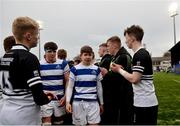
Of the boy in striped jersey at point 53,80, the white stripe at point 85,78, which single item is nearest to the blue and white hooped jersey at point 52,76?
the boy in striped jersey at point 53,80

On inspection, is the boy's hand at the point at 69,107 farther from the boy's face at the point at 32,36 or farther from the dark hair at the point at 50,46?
the boy's face at the point at 32,36

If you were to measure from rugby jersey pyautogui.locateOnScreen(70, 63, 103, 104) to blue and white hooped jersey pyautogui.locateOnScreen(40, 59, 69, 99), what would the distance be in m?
0.31

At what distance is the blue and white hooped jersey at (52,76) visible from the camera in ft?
21.1

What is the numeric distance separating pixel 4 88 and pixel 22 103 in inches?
10.6

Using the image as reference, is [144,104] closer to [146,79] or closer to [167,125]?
[146,79]

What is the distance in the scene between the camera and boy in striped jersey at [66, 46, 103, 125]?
20.3ft

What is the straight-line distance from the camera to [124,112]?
6777mm

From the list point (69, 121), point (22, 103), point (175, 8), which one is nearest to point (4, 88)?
point (22, 103)

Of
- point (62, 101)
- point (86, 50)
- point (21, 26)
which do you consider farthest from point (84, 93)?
point (21, 26)

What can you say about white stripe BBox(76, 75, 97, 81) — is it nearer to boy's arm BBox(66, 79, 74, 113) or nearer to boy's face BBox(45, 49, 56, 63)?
boy's arm BBox(66, 79, 74, 113)

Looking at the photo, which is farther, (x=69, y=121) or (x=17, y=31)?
(x=69, y=121)

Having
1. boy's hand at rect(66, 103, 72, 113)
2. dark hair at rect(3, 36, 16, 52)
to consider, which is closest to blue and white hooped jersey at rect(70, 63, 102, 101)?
boy's hand at rect(66, 103, 72, 113)

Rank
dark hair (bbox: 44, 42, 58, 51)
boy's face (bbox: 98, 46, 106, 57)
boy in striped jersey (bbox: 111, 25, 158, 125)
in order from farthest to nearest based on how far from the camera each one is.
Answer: boy's face (bbox: 98, 46, 106, 57)
dark hair (bbox: 44, 42, 58, 51)
boy in striped jersey (bbox: 111, 25, 158, 125)

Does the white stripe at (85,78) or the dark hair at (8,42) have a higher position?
the dark hair at (8,42)
